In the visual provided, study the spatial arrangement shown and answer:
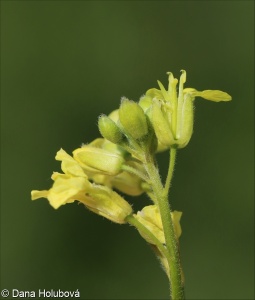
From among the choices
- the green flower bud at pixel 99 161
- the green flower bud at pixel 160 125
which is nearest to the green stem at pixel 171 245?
the green flower bud at pixel 160 125

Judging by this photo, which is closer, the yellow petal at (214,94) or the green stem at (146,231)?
the green stem at (146,231)

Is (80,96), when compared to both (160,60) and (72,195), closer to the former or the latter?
(160,60)

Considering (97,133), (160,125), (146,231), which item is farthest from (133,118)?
(97,133)

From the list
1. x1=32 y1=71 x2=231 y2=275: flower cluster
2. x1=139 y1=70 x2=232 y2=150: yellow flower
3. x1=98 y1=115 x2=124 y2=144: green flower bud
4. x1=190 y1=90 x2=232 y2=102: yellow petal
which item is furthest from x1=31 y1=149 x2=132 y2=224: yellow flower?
x1=190 y1=90 x2=232 y2=102: yellow petal

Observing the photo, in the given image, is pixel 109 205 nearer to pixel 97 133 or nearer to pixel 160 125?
pixel 160 125

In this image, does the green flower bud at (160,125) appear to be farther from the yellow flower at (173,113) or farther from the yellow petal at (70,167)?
the yellow petal at (70,167)

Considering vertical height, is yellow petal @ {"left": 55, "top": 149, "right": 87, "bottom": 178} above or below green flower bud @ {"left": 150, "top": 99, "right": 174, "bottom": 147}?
below

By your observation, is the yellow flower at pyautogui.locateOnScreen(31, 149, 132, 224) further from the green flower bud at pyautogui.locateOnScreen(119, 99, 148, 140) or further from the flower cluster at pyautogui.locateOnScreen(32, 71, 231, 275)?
the green flower bud at pyautogui.locateOnScreen(119, 99, 148, 140)
